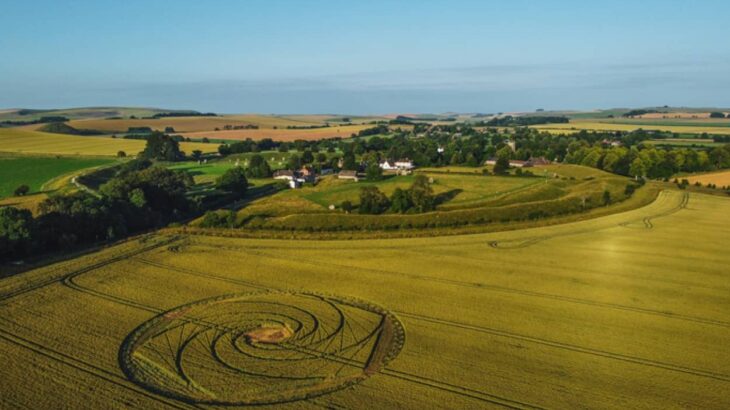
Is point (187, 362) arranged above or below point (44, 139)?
below

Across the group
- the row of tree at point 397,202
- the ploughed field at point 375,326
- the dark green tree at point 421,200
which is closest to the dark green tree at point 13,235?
the ploughed field at point 375,326

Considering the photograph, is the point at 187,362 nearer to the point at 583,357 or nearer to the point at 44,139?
the point at 583,357

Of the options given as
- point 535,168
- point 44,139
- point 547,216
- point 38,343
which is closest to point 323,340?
point 38,343

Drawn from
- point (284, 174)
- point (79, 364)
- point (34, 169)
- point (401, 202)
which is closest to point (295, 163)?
point (284, 174)

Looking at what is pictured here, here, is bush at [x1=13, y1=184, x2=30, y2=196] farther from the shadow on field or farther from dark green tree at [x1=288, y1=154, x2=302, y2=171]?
the shadow on field

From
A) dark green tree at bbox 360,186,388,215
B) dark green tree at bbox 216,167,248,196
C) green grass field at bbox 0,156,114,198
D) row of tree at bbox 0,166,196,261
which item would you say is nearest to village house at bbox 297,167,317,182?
dark green tree at bbox 216,167,248,196

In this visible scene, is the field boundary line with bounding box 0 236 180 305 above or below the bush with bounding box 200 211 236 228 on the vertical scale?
below
